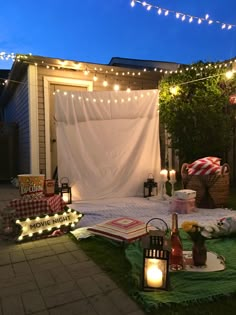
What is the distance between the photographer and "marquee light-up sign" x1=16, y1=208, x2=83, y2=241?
10.4 ft

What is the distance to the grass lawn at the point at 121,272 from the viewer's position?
1.81m

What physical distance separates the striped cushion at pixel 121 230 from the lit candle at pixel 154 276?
2.94 ft

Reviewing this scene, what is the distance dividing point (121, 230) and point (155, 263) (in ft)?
3.74

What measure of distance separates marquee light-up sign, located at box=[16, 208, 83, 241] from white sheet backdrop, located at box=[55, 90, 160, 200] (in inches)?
72.1

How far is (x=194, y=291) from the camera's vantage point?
2.01m

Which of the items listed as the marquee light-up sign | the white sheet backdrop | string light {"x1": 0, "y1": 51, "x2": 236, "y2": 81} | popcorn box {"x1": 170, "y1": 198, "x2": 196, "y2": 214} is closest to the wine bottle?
the marquee light-up sign

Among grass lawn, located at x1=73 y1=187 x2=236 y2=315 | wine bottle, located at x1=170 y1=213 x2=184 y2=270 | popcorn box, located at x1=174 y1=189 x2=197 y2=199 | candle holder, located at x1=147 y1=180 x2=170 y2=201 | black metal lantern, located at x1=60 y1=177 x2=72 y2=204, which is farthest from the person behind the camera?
candle holder, located at x1=147 y1=180 x2=170 y2=201

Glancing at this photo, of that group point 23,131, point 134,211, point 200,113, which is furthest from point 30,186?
point 23,131

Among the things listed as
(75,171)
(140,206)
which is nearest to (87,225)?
(140,206)

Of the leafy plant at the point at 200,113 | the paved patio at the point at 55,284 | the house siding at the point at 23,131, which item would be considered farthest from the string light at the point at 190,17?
the house siding at the point at 23,131

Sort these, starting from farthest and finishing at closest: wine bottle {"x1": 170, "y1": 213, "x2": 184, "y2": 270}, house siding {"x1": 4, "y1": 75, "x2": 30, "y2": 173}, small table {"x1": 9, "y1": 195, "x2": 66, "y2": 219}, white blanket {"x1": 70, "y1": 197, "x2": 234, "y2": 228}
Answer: house siding {"x1": 4, "y1": 75, "x2": 30, "y2": 173}, white blanket {"x1": 70, "y1": 197, "x2": 234, "y2": 228}, small table {"x1": 9, "y1": 195, "x2": 66, "y2": 219}, wine bottle {"x1": 170, "y1": 213, "x2": 184, "y2": 270}

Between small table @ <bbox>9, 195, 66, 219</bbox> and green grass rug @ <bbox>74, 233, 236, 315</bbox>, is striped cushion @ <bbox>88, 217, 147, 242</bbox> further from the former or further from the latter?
small table @ <bbox>9, 195, 66, 219</bbox>

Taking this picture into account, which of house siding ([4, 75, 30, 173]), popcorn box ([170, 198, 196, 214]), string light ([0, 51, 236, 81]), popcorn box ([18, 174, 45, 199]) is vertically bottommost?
popcorn box ([170, 198, 196, 214])

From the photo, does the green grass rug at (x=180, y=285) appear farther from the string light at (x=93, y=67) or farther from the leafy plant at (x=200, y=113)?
the string light at (x=93, y=67)
